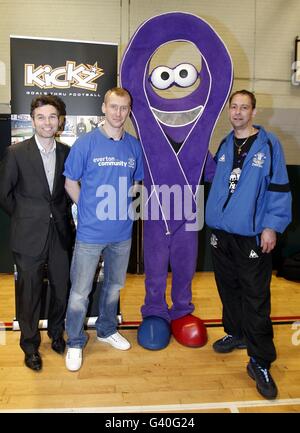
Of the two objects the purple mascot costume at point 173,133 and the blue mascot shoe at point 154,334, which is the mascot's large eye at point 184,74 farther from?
the blue mascot shoe at point 154,334

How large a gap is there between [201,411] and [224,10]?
4.18 meters

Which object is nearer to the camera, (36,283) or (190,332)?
(36,283)

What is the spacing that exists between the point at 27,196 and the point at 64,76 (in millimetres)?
902

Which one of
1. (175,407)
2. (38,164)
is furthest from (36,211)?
(175,407)

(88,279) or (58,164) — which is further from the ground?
(58,164)

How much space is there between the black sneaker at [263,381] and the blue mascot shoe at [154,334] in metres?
0.60

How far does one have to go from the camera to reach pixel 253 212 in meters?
2.09

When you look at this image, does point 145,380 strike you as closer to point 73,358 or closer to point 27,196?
point 73,358

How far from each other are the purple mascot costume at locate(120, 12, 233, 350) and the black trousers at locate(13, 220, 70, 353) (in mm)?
566

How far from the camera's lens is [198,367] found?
240 centimetres

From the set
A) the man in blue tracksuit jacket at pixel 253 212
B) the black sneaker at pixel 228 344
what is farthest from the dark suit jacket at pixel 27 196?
the black sneaker at pixel 228 344

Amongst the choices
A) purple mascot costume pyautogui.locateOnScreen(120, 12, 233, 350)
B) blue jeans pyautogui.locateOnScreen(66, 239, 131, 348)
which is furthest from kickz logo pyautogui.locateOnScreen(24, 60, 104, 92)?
blue jeans pyautogui.locateOnScreen(66, 239, 131, 348)

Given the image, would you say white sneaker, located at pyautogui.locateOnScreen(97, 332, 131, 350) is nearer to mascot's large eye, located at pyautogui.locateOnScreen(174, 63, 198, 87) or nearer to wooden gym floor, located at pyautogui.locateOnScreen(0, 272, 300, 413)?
wooden gym floor, located at pyautogui.locateOnScreen(0, 272, 300, 413)

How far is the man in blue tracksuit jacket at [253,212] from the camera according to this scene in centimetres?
208
